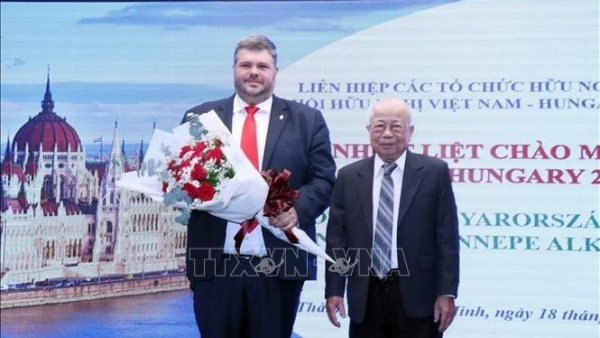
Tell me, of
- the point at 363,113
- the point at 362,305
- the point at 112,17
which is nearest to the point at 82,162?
the point at 112,17

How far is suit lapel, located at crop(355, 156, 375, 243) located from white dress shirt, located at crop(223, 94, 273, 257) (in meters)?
0.36

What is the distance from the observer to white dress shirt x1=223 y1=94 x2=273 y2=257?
2.95 m

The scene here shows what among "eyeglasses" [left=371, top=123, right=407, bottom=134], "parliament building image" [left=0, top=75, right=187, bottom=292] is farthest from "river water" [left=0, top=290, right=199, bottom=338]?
"eyeglasses" [left=371, top=123, right=407, bottom=134]

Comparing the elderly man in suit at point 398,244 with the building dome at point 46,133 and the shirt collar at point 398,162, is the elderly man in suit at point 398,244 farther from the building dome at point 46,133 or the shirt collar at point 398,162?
the building dome at point 46,133

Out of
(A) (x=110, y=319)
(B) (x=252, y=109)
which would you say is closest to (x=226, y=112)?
(B) (x=252, y=109)

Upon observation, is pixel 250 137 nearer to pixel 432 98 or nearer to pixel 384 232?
pixel 384 232

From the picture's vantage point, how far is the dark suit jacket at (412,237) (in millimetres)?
2814

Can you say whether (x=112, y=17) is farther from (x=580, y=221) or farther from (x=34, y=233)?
(x=580, y=221)

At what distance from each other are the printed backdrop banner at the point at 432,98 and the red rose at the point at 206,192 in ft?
3.86

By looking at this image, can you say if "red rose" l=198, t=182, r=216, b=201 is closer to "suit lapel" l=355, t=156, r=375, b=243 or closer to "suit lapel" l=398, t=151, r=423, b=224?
"suit lapel" l=355, t=156, r=375, b=243

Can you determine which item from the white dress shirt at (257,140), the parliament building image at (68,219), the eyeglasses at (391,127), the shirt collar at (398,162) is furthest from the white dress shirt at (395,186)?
the parliament building image at (68,219)

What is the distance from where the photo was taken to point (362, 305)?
9.29ft

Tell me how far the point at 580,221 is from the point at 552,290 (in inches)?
12.8

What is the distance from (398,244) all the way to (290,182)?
46cm
